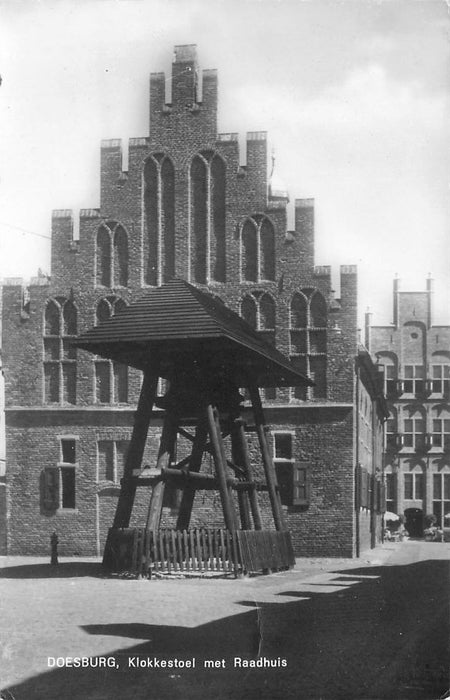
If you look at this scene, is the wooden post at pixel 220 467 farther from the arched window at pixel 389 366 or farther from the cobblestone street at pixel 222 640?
the arched window at pixel 389 366

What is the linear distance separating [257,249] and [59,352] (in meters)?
7.34

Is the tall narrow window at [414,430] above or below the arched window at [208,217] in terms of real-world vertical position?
below

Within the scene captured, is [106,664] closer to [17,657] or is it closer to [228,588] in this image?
[17,657]

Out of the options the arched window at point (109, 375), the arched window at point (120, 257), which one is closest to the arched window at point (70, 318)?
the arched window at point (109, 375)

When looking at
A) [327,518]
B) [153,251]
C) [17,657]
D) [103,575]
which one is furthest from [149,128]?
[17,657]

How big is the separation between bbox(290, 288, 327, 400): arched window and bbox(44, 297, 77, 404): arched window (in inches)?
287

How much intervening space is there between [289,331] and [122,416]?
602cm

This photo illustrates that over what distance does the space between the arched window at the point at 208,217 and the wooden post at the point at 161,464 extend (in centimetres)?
1234

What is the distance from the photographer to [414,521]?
64312mm

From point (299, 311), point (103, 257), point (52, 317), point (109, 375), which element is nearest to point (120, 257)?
point (103, 257)

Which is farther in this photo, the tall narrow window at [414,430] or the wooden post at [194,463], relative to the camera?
the tall narrow window at [414,430]

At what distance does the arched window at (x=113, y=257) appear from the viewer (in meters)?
Answer: 32.8

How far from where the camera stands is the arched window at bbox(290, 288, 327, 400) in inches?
1247

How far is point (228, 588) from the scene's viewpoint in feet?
55.0
